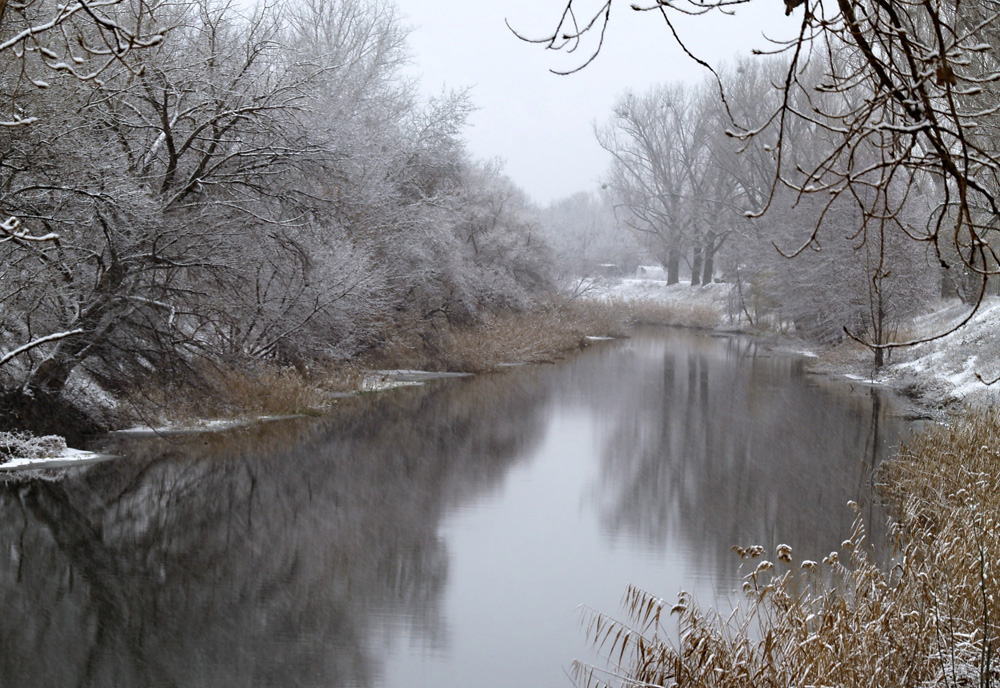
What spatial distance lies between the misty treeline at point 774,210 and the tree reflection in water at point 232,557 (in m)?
4.30

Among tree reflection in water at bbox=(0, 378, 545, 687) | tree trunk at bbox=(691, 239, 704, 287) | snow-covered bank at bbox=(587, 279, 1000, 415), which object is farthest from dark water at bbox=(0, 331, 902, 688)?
tree trunk at bbox=(691, 239, 704, 287)

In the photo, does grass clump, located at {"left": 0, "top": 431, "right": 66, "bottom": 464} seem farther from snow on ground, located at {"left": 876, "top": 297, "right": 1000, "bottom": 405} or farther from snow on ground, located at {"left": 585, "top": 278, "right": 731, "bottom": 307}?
snow on ground, located at {"left": 585, "top": 278, "right": 731, "bottom": 307}

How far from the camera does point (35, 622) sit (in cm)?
711

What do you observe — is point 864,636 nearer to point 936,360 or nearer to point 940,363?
point 940,363

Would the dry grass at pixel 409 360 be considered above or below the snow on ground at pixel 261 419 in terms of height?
above

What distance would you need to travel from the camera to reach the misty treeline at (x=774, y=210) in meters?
15.8

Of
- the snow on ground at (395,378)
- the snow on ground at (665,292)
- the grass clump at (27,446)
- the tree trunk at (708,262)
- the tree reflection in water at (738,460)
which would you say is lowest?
the tree reflection in water at (738,460)

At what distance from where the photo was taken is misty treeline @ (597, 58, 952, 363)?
15.8m

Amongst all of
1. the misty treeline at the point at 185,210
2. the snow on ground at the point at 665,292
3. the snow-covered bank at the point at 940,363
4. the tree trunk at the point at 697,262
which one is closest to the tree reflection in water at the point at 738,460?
the snow-covered bank at the point at 940,363

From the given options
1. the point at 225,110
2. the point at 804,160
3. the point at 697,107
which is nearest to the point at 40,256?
the point at 225,110

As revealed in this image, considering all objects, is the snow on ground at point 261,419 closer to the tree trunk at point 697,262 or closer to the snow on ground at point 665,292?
the snow on ground at point 665,292

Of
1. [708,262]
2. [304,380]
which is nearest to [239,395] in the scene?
[304,380]

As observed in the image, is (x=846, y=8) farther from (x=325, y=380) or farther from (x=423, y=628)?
(x=325, y=380)

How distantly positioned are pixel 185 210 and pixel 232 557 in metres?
6.26
